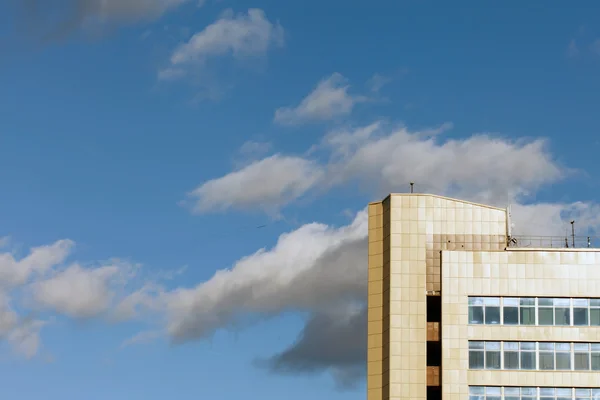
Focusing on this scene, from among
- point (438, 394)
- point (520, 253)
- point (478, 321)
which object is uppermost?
point (520, 253)

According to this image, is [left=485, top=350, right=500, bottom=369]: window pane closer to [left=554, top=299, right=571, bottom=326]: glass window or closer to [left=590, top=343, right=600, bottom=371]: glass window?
[left=554, top=299, right=571, bottom=326]: glass window

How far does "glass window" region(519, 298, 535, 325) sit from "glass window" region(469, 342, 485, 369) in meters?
4.68

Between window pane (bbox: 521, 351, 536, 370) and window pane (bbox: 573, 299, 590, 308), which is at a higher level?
window pane (bbox: 573, 299, 590, 308)

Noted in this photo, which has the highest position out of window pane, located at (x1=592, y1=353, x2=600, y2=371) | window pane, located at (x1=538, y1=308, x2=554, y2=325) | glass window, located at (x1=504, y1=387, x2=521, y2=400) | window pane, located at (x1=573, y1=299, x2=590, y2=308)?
window pane, located at (x1=573, y1=299, x2=590, y2=308)

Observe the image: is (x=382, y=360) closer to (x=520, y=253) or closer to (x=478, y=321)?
(x=478, y=321)

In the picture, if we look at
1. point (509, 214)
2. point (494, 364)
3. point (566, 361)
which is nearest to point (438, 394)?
point (494, 364)

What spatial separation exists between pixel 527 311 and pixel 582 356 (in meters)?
6.63

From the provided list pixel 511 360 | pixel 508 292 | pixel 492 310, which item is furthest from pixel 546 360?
pixel 508 292

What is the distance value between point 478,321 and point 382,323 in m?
9.50

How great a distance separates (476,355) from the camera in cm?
10331

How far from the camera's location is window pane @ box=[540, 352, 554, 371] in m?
103

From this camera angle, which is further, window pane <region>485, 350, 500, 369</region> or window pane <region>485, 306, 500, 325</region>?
window pane <region>485, 306, 500, 325</region>

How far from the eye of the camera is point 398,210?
107688 mm

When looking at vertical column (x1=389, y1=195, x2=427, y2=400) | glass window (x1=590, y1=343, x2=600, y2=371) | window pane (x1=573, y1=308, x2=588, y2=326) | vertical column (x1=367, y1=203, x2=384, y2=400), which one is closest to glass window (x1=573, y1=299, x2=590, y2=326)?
window pane (x1=573, y1=308, x2=588, y2=326)
